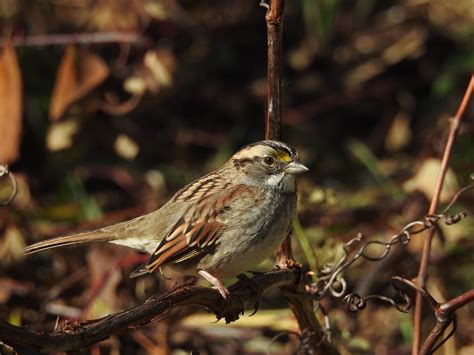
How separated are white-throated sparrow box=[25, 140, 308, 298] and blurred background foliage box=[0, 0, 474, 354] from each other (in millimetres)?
242

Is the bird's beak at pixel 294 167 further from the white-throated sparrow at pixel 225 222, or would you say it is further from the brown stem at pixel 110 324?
the brown stem at pixel 110 324

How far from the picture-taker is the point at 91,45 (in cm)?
442

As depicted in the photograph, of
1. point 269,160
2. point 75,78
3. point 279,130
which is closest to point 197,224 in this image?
point 269,160

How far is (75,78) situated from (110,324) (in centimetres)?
232

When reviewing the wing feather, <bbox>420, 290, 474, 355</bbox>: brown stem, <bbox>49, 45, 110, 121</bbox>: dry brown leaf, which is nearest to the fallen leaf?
<bbox>49, 45, 110, 121</bbox>: dry brown leaf

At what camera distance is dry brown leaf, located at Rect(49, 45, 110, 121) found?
391 cm

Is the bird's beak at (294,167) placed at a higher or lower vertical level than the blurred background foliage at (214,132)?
higher

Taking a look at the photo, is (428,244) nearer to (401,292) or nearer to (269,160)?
(401,292)

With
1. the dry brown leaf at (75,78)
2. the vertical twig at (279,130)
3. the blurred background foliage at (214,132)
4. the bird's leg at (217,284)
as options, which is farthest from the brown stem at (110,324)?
the dry brown leaf at (75,78)

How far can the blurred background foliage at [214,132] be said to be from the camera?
365 cm

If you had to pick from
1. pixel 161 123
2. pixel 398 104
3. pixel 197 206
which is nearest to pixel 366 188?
pixel 398 104

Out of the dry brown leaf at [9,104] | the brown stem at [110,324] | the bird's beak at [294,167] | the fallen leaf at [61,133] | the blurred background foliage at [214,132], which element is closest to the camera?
the brown stem at [110,324]

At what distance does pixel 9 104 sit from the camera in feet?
12.8

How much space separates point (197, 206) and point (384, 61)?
252cm
